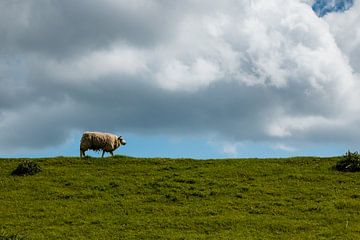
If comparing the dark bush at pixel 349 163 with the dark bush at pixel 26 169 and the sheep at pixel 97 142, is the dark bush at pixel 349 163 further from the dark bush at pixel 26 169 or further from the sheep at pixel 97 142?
the dark bush at pixel 26 169

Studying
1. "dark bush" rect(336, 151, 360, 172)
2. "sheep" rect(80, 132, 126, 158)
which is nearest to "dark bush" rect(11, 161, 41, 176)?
"sheep" rect(80, 132, 126, 158)

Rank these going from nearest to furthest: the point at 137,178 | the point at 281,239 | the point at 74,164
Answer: the point at 281,239, the point at 137,178, the point at 74,164

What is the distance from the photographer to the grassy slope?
27406 millimetres

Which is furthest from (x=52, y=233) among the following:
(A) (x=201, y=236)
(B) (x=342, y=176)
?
(B) (x=342, y=176)

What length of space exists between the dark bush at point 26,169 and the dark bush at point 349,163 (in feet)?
67.9

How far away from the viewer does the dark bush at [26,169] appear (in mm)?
38719

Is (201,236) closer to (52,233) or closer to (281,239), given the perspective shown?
(281,239)

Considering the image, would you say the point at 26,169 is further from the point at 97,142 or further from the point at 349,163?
the point at 349,163

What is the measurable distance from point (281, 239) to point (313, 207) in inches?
227

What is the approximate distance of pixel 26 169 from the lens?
38.8m

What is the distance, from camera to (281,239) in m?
25.8

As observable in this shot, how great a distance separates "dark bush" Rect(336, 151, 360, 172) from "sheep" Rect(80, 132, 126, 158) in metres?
17.7

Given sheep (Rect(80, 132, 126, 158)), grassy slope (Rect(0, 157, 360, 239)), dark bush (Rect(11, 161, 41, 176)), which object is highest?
sheep (Rect(80, 132, 126, 158))

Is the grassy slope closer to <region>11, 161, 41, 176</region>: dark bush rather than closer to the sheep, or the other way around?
<region>11, 161, 41, 176</region>: dark bush
